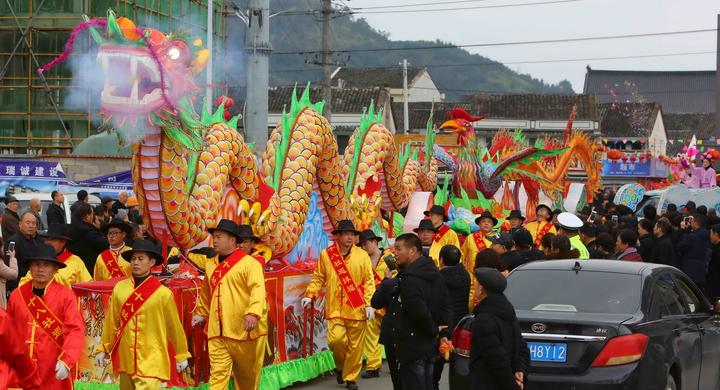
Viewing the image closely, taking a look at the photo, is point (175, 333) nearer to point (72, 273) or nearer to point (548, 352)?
point (72, 273)

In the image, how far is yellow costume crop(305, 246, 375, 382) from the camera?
Result: 11047mm

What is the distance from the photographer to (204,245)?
37.7 ft

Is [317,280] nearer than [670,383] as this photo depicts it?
No

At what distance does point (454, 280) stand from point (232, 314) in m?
1.82

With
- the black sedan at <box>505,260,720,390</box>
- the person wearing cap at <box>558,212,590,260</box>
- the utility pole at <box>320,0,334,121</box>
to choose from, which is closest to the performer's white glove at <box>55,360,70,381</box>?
the black sedan at <box>505,260,720,390</box>

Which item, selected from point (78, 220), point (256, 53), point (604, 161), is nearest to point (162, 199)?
point (78, 220)

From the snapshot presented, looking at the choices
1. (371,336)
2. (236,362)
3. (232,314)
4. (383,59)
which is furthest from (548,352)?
(383,59)

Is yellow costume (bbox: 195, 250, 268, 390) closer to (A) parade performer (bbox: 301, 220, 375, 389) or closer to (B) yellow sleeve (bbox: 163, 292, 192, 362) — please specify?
(B) yellow sleeve (bbox: 163, 292, 192, 362)

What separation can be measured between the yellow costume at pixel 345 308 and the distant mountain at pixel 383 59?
91830mm

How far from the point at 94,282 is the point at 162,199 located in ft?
3.44

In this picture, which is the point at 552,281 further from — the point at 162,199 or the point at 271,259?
the point at 271,259

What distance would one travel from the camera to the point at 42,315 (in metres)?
7.38

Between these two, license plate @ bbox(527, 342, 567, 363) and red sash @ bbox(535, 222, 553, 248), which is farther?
red sash @ bbox(535, 222, 553, 248)

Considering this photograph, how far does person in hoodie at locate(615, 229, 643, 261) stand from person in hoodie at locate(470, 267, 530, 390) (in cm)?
530
